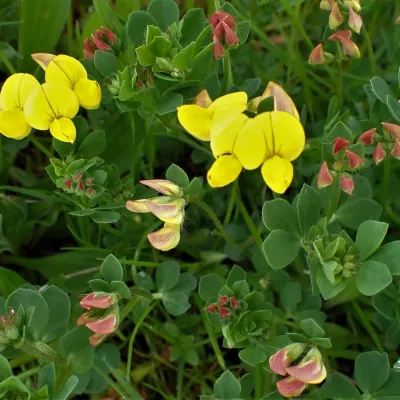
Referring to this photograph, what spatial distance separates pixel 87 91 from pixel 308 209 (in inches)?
28.4

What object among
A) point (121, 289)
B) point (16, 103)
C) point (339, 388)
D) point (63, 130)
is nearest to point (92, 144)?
point (63, 130)

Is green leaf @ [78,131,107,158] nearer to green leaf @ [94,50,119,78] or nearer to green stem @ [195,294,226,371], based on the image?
green leaf @ [94,50,119,78]

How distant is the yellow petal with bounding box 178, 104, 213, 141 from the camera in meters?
1.60

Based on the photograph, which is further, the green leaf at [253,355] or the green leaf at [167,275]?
the green leaf at [167,275]

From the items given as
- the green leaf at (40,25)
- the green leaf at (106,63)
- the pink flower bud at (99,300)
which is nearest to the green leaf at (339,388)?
the pink flower bud at (99,300)

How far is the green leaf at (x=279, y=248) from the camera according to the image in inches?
65.3

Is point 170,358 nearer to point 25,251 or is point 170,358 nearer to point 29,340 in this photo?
point 29,340

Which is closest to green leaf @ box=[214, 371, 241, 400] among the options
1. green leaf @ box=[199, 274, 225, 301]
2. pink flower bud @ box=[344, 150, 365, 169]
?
green leaf @ box=[199, 274, 225, 301]

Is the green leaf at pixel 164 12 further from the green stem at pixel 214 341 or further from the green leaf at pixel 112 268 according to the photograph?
the green stem at pixel 214 341

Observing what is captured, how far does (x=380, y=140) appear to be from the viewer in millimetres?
1737

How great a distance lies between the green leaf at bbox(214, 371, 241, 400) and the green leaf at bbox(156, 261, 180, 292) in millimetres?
450

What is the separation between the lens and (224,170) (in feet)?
5.30

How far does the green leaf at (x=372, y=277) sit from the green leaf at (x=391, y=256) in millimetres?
39

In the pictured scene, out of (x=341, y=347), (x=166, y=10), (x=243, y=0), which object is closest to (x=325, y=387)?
(x=341, y=347)
